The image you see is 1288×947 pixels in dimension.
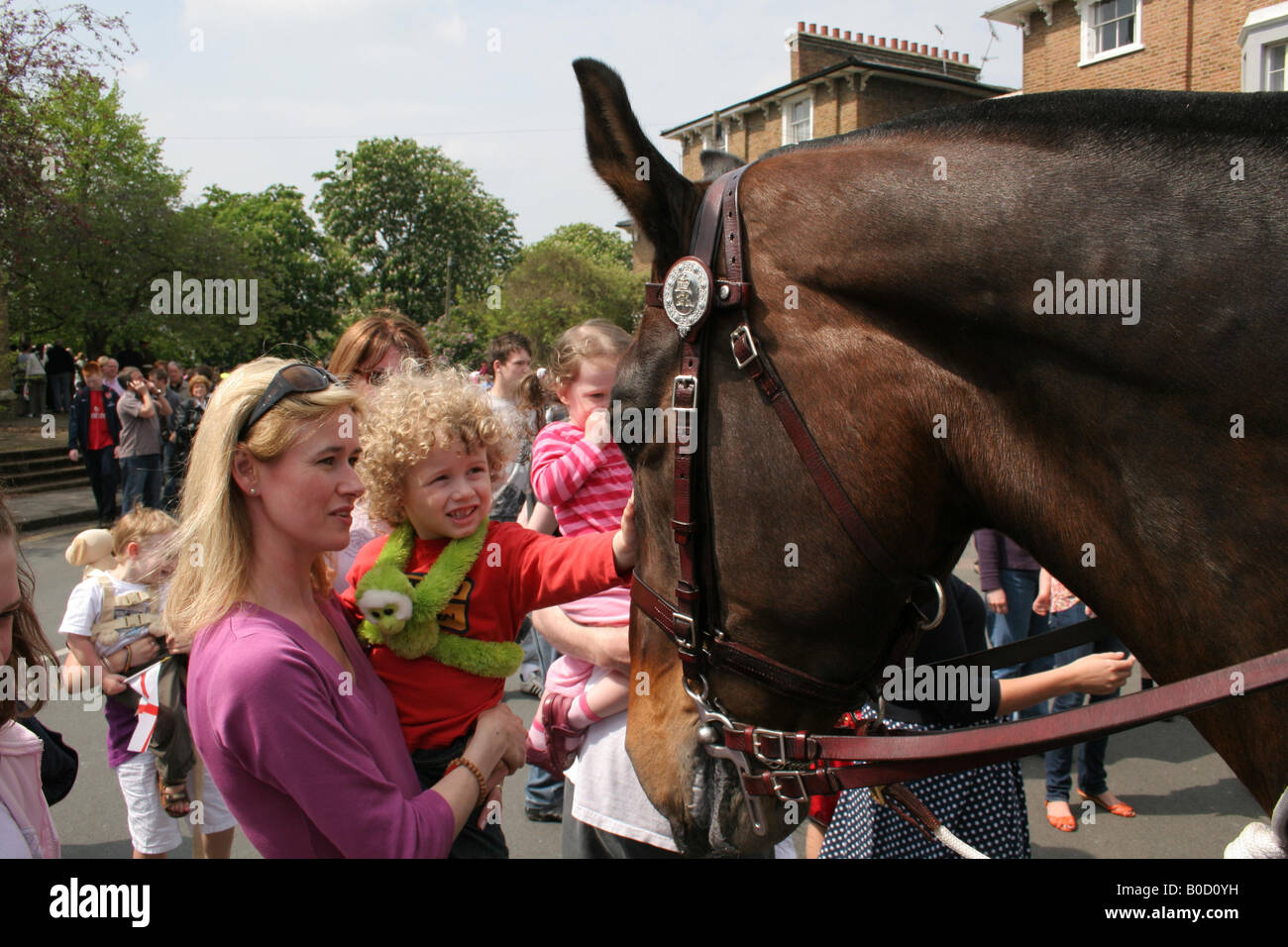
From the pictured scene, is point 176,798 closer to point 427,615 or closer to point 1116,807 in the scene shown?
point 427,615

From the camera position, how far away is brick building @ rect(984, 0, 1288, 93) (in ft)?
49.8

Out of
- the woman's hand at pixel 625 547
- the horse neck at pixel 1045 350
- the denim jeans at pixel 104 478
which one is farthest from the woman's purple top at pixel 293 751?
the denim jeans at pixel 104 478

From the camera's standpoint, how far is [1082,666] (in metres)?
2.83

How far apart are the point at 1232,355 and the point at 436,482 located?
5.68ft

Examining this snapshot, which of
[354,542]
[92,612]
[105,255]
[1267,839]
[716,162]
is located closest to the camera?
[1267,839]

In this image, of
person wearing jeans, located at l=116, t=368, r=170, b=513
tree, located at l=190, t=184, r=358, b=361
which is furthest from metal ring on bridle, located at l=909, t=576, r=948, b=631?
tree, located at l=190, t=184, r=358, b=361

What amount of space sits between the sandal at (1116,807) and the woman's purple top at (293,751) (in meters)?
4.06

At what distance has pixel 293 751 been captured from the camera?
169 cm

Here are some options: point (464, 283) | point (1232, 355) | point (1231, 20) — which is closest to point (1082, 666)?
point (1232, 355)

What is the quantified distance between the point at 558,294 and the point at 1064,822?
3947cm

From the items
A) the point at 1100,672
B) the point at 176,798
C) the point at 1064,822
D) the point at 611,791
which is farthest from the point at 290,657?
the point at 1064,822

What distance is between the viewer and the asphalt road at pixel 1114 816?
13.9ft

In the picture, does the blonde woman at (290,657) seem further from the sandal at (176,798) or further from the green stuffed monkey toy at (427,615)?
the sandal at (176,798)

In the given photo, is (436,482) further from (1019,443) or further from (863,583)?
(1019,443)
